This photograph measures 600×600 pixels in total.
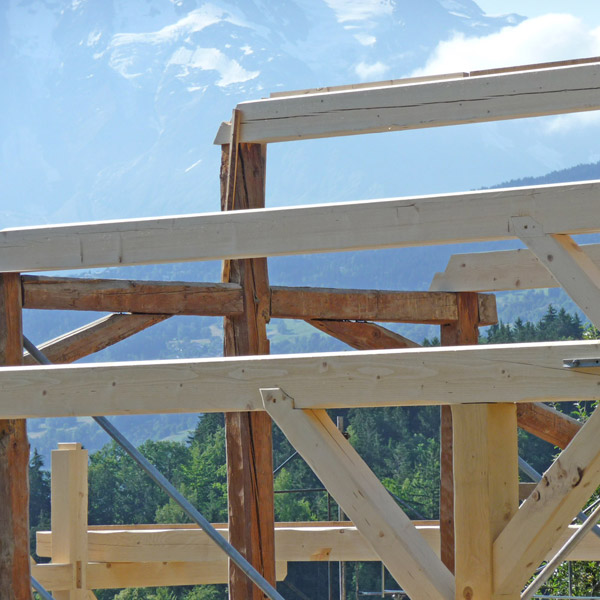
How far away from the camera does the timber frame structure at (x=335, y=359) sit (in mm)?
3311

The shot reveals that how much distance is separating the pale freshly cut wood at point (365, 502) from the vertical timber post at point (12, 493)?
1.37m

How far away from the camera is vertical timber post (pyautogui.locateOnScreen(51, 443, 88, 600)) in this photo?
747 cm

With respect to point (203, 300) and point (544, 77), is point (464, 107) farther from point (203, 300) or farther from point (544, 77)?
point (203, 300)

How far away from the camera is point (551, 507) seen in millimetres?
3199

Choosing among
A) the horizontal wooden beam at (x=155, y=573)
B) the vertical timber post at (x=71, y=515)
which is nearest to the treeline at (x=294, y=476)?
the horizontal wooden beam at (x=155, y=573)

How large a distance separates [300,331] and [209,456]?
90548mm

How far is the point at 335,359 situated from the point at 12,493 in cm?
170

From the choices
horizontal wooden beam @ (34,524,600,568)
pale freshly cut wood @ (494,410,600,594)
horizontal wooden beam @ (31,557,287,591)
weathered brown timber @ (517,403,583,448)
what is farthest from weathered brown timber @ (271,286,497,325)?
pale freshly cut wood @ (494,410,600,594)

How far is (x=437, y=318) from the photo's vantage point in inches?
259

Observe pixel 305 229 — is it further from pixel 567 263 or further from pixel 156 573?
pixel 156 573

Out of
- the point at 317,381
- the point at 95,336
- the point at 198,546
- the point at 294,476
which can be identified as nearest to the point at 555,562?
the point at 317,381

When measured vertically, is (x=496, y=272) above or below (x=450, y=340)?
above

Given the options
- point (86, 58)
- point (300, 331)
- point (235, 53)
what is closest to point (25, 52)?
point (86, 58)

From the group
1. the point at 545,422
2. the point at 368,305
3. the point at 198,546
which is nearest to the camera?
→ the point at 368,305
